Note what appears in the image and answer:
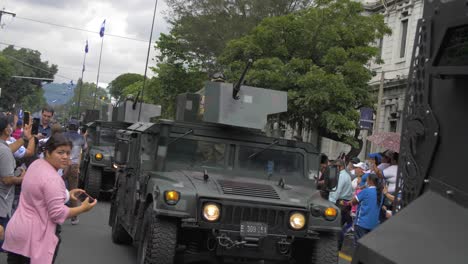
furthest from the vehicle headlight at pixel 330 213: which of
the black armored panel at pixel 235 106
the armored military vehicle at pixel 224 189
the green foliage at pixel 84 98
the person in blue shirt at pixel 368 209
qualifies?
the green foliage at pixel 84 98

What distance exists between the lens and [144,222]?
21.8 ft

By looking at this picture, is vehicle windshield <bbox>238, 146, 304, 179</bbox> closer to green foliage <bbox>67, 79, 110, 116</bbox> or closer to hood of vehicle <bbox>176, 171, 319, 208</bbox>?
hood of vehicle <bbox>176, 171, 319, 208</bbox>

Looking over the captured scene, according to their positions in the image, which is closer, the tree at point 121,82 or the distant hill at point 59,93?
the tree at point 121,82

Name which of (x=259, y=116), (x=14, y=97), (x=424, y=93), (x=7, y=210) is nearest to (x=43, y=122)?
(x=259, y=116)

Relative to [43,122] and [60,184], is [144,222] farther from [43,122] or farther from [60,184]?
[43,122]

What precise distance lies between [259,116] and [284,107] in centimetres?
57

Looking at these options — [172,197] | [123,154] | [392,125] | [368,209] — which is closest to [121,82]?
[392,125]

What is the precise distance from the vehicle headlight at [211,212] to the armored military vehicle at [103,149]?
781cm

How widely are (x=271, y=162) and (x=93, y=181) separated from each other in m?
7.67

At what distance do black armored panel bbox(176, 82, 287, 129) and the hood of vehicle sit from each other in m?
0.85

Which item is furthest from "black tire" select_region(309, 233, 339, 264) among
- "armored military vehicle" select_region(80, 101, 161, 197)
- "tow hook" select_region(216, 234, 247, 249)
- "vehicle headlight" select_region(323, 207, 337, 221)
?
"armored military vehicle" select_region(80, 101, 161, 197)

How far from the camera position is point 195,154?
7.38 meters

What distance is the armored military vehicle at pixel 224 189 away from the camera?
612 cm

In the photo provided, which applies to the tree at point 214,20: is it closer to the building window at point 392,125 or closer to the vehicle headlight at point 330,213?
the building window at point 392,125
